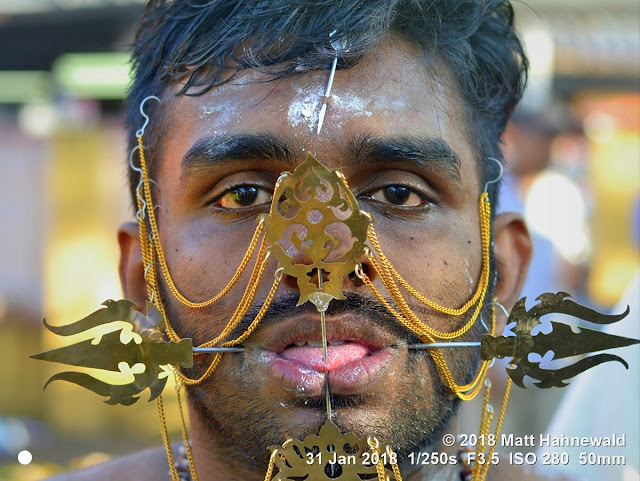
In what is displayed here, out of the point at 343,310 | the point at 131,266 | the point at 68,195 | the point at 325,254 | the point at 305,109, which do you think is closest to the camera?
the point at 325,254

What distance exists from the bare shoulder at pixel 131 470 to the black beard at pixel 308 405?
592 millimetres

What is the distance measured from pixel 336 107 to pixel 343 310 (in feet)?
1.70

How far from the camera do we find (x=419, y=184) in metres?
2.45

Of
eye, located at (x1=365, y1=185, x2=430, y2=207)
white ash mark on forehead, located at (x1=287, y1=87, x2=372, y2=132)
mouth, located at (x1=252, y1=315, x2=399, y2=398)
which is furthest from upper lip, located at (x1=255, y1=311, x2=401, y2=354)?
→ white ash mark on forehead, located at (x1=287, y1=87, x2=372, y2=132)

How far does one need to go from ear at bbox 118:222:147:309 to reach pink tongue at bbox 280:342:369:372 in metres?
0.70

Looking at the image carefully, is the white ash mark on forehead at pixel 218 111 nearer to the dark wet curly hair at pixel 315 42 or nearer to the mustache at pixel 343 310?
the dark wet curly hair at pixel 315 42

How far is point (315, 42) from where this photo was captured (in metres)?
2.39

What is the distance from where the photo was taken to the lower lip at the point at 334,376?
2.19 metres

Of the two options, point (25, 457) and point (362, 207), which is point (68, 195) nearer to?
point (25, 457)

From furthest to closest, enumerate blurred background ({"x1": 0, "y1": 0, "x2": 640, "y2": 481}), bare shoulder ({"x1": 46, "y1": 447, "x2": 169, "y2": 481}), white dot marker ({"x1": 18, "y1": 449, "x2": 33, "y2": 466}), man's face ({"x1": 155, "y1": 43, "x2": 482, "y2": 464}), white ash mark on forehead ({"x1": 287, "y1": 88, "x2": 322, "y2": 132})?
blurred background ({"x1": 0, "y1": 0, "x2": 640, "y2": 481}) < white dot marker ({"x1": 18, "y1": 449, "x2": 33, "y2": 466}) < bare shoulder ({"x1": 46, "y1": 447, "x2": 169, "y2": 481}) < white ash mark on forehead ({"x1": 287, "y1": 88, "x2": 322, "y2": 132}) < man's face ({"x1": 155, "y1": 43, "x2": 482, "y2": 464})

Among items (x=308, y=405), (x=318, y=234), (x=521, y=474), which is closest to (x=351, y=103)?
(x=318, y=234)

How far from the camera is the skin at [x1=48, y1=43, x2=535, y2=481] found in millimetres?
2242

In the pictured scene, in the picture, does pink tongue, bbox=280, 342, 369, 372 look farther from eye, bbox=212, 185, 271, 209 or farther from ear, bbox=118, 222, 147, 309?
ear, bbox=118, 222, 147, 309

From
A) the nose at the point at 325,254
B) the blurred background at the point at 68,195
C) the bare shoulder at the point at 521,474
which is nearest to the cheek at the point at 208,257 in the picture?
the nose at the point at 325,254
